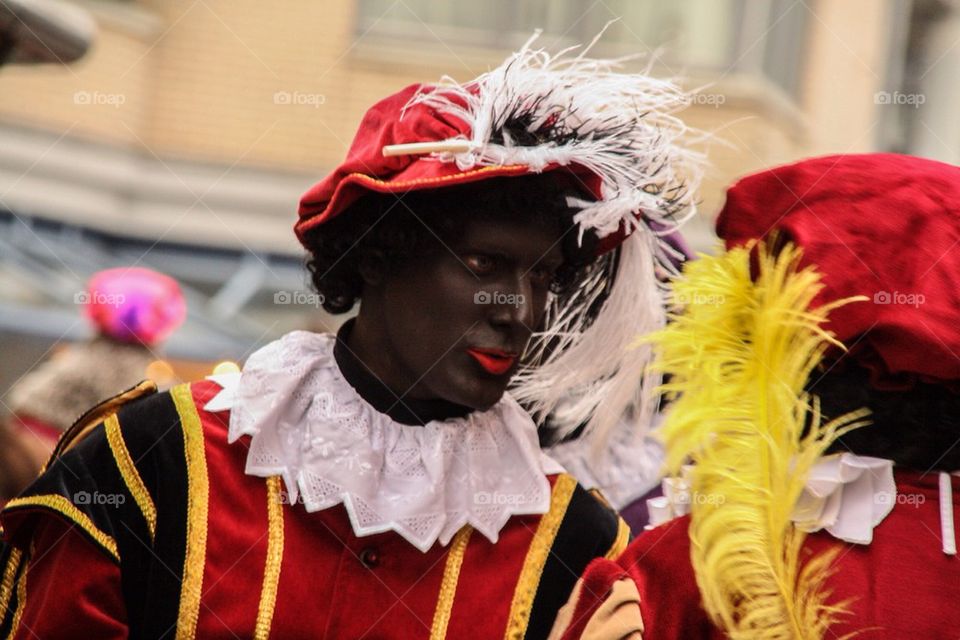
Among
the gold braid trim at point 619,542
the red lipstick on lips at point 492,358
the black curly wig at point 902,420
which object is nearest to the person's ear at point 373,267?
the red lipstick on lips at point 492,358

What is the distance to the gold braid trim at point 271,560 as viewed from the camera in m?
2.22

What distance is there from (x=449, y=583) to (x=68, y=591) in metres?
0.64

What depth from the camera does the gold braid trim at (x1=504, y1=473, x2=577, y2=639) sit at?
2336 mm

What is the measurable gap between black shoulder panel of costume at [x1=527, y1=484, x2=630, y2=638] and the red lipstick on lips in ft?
1.05

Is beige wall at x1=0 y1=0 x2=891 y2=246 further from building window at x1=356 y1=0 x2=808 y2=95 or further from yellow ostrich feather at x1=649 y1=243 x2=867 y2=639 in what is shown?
yellow ostrich feather at x1=649 y1=243 x2=867 y2=639

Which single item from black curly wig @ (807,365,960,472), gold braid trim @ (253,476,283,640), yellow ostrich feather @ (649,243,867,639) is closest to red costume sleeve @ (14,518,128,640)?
gold braid trim @ (253,476,283,640)

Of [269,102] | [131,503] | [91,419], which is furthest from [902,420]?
[269,102]

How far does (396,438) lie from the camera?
7.97ft

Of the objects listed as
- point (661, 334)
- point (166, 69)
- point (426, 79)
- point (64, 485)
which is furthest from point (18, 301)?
point (661, 334)

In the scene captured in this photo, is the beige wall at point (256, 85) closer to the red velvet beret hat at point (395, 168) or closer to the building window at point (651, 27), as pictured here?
the building window at point (651, 27)

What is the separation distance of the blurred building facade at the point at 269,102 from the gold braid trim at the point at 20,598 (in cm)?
491

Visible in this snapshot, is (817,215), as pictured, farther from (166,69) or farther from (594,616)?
(166,69)

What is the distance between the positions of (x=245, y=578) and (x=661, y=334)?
0.82 m

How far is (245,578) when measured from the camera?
2.25 metres
